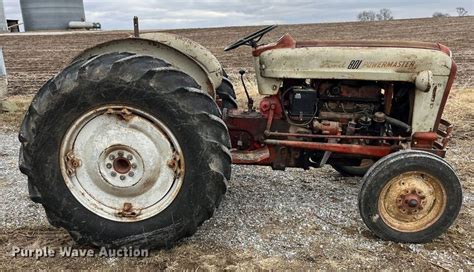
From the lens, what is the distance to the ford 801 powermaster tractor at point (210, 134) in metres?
3.03

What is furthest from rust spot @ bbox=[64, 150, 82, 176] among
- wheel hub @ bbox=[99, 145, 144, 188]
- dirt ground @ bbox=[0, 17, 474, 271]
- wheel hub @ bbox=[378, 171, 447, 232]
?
wheel hub @ bbox=[378, 171, 447, 232]

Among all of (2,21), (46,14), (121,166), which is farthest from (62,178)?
(46,14)

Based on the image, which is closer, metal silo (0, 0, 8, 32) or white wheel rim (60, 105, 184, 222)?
white wheel rim (60, 105, 184, 222)

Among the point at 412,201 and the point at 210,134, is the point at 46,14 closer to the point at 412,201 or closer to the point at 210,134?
the point at 210,134

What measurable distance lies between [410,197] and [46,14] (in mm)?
53988

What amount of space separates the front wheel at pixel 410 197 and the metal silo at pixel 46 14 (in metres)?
52.9

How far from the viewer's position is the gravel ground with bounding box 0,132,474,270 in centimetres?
321

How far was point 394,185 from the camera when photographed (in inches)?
134

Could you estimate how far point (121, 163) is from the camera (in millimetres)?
3238

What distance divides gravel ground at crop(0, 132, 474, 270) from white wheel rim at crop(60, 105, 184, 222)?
0.38m

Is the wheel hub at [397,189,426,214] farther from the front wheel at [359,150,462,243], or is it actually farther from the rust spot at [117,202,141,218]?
the rust spot at [117,202,141,218]

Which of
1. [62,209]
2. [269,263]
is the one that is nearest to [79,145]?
[62,209]

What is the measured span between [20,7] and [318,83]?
184 ft

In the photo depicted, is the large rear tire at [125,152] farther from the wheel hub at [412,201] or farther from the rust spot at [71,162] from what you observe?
the wheel hub at [412,201]
